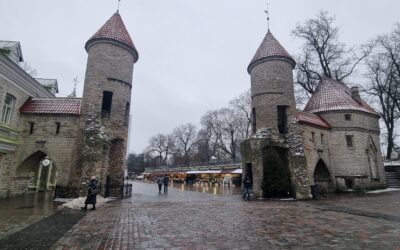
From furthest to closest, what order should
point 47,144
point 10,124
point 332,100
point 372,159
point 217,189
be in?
1. point 217,189
2. point 332,100
3. point 372,159
4. point 47,144
5. point 10,124

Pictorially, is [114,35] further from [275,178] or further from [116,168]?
[275,178]

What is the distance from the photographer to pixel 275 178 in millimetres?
17828

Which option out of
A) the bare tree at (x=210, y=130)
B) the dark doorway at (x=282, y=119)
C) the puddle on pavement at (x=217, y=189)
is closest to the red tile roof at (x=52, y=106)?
the puddle on pavement at (x=217, y=189)

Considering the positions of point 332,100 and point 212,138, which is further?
point 212,138

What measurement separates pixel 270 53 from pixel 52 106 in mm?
17561

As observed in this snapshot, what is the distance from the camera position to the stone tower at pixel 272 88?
19750 mm

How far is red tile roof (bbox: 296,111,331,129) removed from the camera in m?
21.0

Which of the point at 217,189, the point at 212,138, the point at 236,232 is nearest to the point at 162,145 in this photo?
the point at 212,138

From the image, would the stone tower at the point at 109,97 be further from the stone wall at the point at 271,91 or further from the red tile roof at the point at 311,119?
the red tile roof at the point at 311,119

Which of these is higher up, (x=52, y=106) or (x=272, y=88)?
(x=272, y=88)

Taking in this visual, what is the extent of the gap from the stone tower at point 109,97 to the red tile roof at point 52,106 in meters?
1.33

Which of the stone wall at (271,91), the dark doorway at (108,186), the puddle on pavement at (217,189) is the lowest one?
the puddle on pavement at (217,189)

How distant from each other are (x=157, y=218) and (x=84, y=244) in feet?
12.7

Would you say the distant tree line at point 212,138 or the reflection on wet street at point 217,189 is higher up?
the distant tree line at point 212,138
